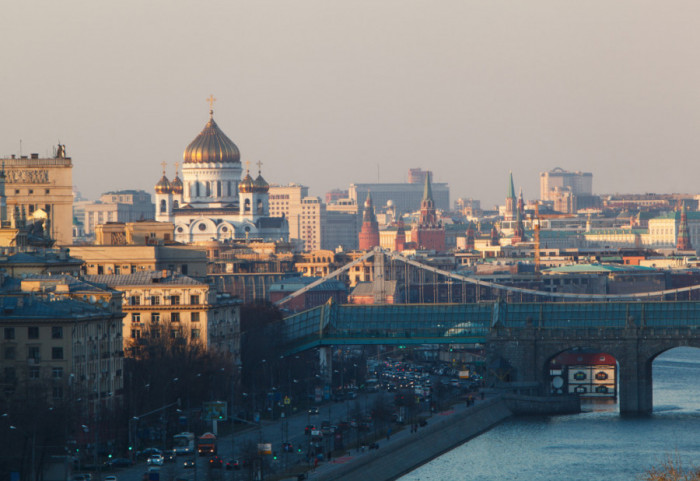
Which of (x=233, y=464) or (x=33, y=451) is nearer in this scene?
(x=33, y=451)

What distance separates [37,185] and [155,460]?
44479mm

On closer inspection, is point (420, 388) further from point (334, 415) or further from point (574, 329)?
point (334, 415)

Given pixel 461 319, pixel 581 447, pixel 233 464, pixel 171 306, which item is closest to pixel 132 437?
pixel 233 464

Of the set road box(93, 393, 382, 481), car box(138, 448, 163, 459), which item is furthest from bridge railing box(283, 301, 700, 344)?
car box(138, 448, 163, 459)

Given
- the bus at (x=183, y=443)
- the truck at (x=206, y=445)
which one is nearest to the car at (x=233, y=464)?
the truck at (x=206, y=445)

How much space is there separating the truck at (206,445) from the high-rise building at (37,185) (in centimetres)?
3760

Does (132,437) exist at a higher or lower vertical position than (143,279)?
lower

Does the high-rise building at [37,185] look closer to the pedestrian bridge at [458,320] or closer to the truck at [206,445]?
the pedestrian bridge at [458,320]

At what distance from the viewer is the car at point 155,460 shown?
82706 millimetres

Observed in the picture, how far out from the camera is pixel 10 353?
3430 inches

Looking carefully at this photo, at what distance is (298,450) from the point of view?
298ft

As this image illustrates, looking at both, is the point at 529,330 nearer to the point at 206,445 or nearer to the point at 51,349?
the point at 206,445

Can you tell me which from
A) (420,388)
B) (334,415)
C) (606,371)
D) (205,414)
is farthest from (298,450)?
(606,371)

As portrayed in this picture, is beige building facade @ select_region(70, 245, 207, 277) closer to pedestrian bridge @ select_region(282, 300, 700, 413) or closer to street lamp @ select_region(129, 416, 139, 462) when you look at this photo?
pedestrian bridge @ select_region(282, 300, 700, 413)
